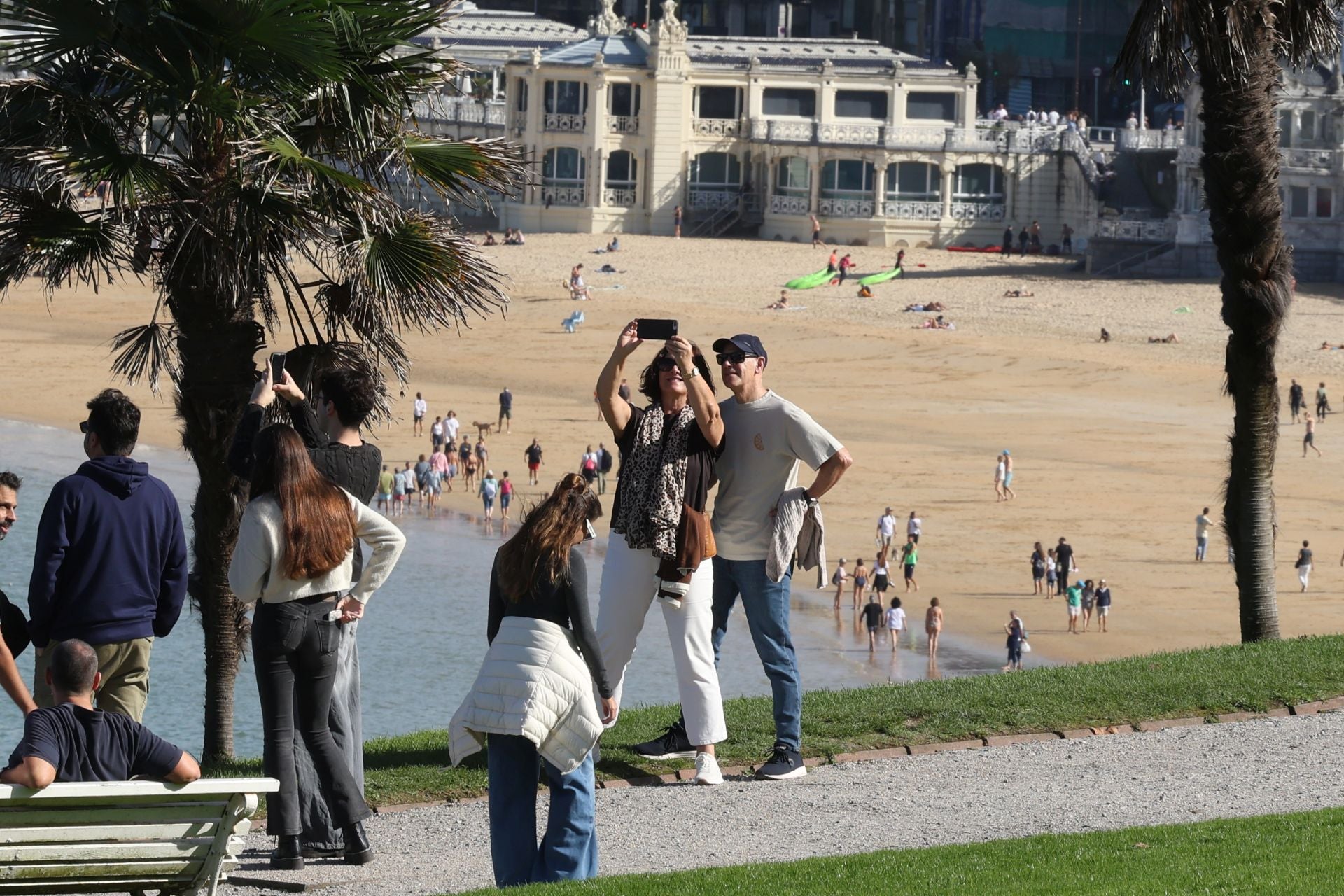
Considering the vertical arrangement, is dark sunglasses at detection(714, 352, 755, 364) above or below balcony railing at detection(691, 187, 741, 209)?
below

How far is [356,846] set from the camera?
704 centimetres

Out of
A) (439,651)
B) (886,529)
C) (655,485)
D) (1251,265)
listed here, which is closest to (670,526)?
(655,485)

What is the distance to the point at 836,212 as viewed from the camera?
210 feet

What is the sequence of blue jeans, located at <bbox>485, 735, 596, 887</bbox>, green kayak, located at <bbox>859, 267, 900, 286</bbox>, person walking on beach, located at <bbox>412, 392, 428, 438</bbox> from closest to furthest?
blue jeans, located at <bbox>485, 735, 596, 887</bbox>, person walking on beach, located at <bbox>412, 392, 428, 438</bbox>, green kayak, located at <bbox>859, 267, 900, 286</bbox>

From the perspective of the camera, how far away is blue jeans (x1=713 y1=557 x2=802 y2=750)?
8.26 metres

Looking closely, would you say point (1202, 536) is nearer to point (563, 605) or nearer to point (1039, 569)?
point (1039, 569)

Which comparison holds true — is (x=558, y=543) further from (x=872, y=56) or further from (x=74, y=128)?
(x=872, y=56)

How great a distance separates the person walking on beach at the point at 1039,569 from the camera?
26.1m

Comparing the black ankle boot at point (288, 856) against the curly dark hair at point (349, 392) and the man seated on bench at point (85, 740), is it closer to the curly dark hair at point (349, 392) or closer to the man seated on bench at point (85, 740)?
the man seated on bench at point (85, 740)

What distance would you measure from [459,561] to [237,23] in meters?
20.0

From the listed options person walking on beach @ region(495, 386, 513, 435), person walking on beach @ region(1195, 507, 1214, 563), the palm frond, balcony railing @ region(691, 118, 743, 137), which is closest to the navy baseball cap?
the palm frond

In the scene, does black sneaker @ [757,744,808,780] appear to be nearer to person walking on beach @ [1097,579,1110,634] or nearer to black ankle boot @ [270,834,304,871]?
black ankle boot @ [270,834,304,871]

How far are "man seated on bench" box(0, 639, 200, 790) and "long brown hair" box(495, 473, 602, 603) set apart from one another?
1265mm

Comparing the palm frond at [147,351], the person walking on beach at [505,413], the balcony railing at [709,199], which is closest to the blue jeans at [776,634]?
the palm frond at [147,351]
